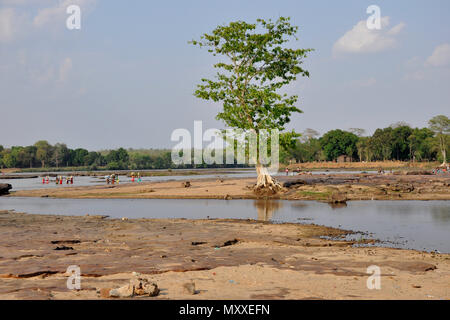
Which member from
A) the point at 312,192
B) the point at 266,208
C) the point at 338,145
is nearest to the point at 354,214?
the point at 266,208

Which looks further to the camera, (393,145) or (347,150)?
(347,150)

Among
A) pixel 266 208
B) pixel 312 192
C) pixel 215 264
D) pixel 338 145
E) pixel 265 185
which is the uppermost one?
pixel 338 145

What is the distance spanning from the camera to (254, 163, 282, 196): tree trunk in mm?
43656

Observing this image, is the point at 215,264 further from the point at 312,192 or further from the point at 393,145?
the point at 393,145

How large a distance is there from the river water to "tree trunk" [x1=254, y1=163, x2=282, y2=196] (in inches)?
149

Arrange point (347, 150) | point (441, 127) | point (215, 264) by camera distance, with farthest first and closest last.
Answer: point (347, 150) → point (441, 127) → point (215, 264)

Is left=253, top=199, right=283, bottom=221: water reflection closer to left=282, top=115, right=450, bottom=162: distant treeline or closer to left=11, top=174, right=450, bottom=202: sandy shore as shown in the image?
left=11, top=174, right=450, bottom=202: sandy shore

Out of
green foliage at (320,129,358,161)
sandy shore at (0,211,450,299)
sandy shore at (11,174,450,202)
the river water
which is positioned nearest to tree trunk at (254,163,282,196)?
sandy shore at (11,174,450,202)

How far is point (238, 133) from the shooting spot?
4500 centimetres

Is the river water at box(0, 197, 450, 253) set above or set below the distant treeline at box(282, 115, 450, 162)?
below

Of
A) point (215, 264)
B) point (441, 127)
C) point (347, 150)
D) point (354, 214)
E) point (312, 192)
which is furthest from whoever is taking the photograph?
point (347, 150)

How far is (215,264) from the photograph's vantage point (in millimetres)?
13344

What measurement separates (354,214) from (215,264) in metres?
17.8
